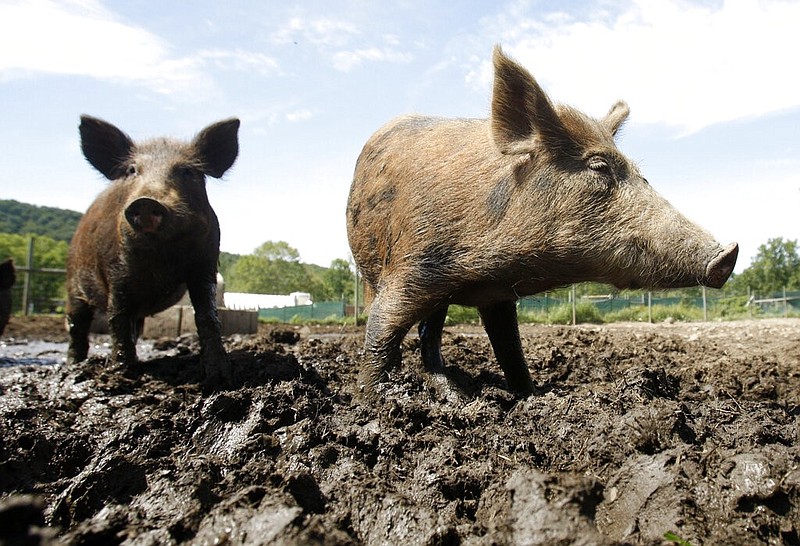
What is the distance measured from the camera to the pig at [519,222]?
3.30m

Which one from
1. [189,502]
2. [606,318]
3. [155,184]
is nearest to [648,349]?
[155,184]

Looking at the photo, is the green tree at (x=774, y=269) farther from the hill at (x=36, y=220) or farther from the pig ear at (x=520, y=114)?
the hill at (x=36, y=220)

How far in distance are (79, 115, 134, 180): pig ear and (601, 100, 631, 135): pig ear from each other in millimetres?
4063

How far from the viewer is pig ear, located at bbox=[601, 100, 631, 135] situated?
4.07 meters

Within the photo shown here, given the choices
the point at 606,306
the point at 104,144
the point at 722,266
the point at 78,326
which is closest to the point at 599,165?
the point at 722,266

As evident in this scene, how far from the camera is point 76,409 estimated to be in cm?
406

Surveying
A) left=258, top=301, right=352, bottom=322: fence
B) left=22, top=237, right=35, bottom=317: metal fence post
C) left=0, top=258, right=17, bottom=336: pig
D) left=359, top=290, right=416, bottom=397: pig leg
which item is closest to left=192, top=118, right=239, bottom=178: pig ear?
left=359, top=290, right=416, bottom=397: pig leg

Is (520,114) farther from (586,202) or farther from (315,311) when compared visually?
(315,311)

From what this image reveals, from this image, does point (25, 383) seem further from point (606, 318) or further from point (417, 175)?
point (606, 318)

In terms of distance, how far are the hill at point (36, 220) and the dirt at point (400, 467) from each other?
89021 mm

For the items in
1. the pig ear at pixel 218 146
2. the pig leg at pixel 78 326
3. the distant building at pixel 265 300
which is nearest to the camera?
the pig ear at pixel 218 146

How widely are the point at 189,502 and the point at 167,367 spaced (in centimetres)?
364

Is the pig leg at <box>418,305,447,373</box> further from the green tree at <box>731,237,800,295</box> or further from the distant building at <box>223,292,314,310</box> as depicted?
the distant building at <box>223,292,314,310</box>

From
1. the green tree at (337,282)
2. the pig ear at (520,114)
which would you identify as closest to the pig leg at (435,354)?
the pig ear at (520,114)
